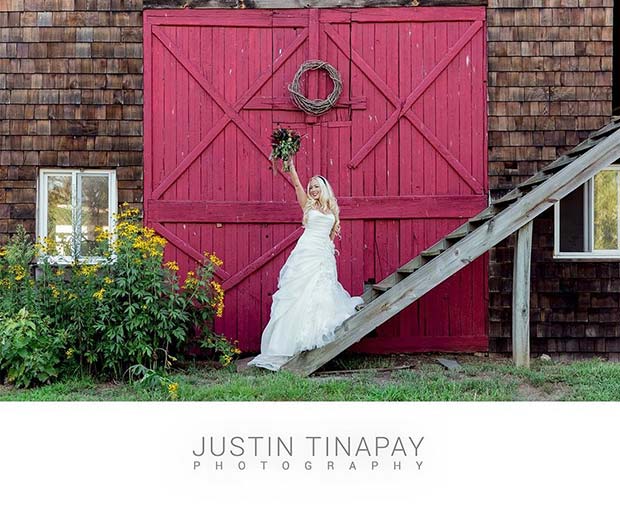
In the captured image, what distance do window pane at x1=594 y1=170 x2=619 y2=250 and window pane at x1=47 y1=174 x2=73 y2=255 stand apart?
5.91 m

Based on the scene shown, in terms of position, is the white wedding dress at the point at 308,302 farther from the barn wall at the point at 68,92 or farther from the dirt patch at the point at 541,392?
the barn wall at the point at 68,92

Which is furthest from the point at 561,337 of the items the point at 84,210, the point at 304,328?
the point at 84,210

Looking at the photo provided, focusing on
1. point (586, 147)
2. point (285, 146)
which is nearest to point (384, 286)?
point (285, 146)

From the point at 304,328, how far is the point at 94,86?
363cm

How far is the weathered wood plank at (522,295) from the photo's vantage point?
21.1ft

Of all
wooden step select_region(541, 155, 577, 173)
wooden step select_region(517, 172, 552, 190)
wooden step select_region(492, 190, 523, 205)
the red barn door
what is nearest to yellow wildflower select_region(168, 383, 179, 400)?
the red barn door

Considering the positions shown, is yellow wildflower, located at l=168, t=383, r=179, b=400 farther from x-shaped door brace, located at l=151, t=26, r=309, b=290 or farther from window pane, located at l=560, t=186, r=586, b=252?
window pane, located at l=560, t=186, r=586, b=252

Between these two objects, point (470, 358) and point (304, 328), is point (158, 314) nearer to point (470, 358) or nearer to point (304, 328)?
point (304, 328)

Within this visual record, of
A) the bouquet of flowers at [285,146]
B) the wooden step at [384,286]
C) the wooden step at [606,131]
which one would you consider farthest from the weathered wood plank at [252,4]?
the wooden step at [384,286]

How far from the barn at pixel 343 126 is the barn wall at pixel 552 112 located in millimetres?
16

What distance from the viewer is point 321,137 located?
7.32 meters

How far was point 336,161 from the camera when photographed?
7.32 m

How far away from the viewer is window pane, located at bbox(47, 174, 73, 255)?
739 cm

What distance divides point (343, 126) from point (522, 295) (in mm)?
2639
